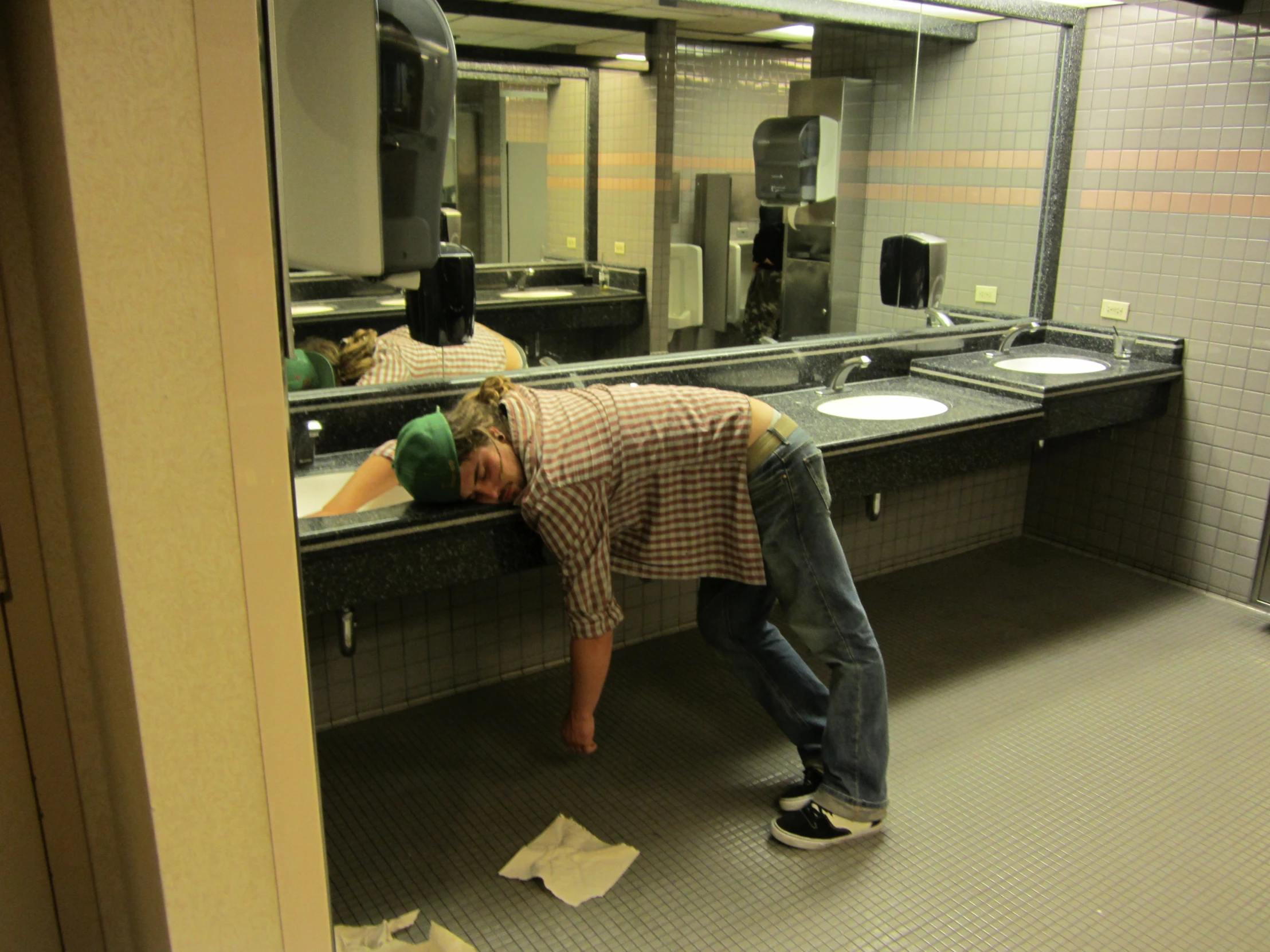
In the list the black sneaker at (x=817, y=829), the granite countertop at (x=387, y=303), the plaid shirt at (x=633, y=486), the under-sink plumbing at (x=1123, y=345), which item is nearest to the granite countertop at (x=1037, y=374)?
the under-sink plumbing at (x=1123, y=345)

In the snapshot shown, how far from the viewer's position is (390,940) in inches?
75.0

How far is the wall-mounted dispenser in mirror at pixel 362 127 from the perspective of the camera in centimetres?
137

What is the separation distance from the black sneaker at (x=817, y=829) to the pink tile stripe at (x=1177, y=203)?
8.09ft

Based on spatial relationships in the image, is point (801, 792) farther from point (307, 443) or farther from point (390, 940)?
point (307, 443)

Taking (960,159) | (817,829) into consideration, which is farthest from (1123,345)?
(817,829)

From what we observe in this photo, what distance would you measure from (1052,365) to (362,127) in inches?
117

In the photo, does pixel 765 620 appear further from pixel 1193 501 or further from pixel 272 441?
pixel 1193 501

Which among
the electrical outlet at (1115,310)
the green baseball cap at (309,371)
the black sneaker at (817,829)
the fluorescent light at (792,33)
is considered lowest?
the black sneaker at (817,829)

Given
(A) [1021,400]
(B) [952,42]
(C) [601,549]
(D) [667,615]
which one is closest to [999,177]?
(B) [952,42]

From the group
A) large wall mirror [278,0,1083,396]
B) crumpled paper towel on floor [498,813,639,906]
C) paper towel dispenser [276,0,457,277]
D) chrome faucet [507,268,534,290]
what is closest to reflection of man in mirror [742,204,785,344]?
large wall mirror [278,0,1083,396]

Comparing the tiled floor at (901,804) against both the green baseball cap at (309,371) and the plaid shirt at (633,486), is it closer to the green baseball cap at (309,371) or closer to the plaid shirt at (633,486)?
the plaid shirt at (633,486)

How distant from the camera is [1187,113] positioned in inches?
134

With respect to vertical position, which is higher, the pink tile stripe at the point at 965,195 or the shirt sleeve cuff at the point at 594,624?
the pink tile stripe at the point at 965,195

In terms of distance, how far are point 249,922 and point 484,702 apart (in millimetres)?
1812
